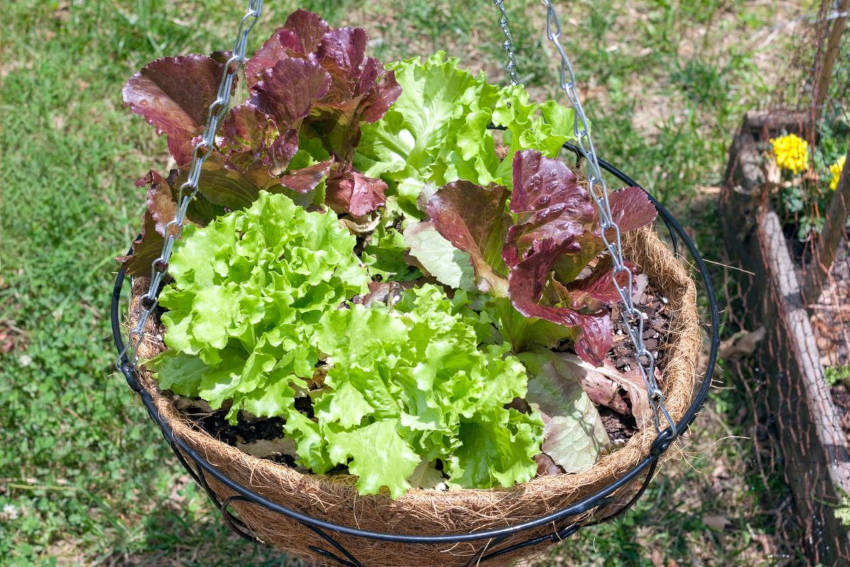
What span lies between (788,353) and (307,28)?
217cm

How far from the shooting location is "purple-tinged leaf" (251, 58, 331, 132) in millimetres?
1906

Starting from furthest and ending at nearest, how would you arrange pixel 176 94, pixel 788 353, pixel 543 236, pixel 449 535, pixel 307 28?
1. pixel 788 353
2. pixel 307 28
3. pixel 176 94
4. pixel 543 236
5. pixel 449 535

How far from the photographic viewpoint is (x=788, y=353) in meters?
3.27

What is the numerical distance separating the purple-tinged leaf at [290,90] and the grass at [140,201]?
2.54 feet

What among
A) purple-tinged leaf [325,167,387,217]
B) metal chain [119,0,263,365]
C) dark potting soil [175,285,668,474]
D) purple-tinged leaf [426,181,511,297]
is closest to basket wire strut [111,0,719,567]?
metal chain [119,0,263,365]

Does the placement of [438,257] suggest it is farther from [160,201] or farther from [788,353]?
[788,353]

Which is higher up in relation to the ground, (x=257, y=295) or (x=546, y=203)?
(x=546, y=203)

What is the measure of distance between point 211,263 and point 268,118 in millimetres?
366

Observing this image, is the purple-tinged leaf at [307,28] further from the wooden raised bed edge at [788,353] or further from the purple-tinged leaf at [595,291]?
the wooden raised bed edge at [788,353]

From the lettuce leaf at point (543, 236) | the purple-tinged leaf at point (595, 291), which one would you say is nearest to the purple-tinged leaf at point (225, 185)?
the lettuce leaf at point (543, 236)

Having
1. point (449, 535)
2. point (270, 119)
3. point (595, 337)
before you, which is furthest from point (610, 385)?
point (270, 119)

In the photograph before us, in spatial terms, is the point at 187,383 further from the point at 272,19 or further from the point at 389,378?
the point at 272,19

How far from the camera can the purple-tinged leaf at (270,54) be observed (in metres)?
2.15

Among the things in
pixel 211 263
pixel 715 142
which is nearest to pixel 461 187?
pixel 211 263
